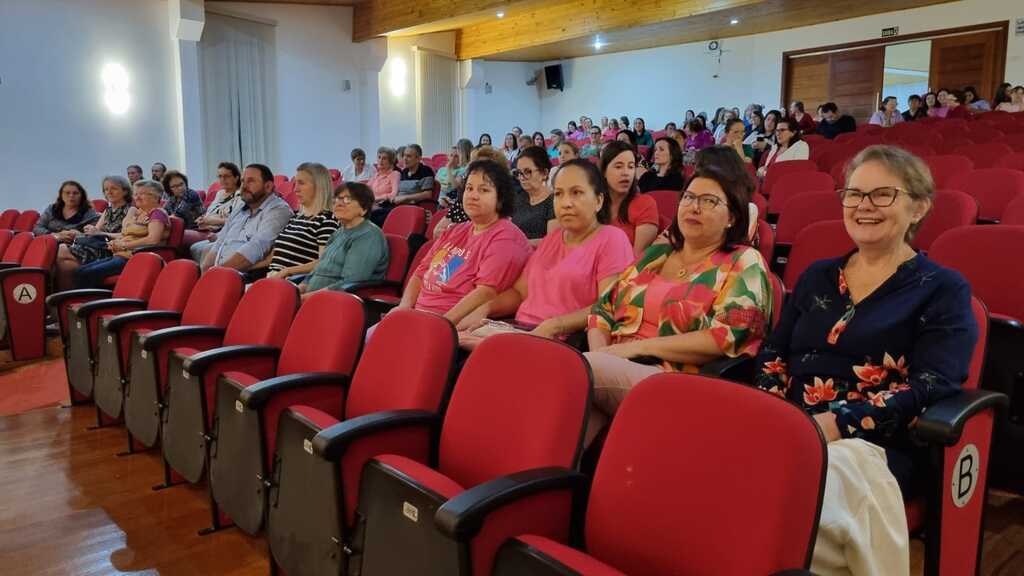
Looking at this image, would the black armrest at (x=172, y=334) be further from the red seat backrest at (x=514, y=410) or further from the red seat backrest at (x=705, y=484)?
the red seat backrest at (x=705, y=484)

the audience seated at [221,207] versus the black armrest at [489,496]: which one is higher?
the audience seated at [221,207]

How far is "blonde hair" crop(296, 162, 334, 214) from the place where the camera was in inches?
152

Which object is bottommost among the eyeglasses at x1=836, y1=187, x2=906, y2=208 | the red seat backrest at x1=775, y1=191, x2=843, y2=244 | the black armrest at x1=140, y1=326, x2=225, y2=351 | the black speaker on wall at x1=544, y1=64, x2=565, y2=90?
the black armrest at x1=140, y1=326, x2=225, y2=351

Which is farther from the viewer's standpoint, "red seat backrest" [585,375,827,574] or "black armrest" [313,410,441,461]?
"black armrest" [313,410,441,461]

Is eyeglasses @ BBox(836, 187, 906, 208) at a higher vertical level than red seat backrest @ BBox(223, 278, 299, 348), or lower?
higher

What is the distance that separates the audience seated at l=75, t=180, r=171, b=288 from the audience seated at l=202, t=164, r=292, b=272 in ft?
2.72

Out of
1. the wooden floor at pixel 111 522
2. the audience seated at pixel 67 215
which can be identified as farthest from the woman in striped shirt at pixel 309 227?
the audience seated at pixel 67 215

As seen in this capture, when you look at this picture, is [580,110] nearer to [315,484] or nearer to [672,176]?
[672,176]

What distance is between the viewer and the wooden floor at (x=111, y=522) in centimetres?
204

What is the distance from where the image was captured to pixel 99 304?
Answer: 3139 mm

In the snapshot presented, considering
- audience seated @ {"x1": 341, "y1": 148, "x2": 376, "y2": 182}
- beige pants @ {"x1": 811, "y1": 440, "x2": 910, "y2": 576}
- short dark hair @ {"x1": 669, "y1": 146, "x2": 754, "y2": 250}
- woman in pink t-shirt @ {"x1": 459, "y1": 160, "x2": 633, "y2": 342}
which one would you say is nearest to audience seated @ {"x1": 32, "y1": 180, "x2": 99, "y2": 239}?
audience seated @ {"x1": 341, "y1": 148, "x2": 376, "y2": 182}

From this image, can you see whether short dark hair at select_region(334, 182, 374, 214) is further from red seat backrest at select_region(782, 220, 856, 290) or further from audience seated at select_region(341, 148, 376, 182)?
audience seated at select_region(341, 148, 376, 182)

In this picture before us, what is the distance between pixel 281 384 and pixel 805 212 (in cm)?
256

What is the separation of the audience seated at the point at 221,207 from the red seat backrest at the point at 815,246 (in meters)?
3.16
